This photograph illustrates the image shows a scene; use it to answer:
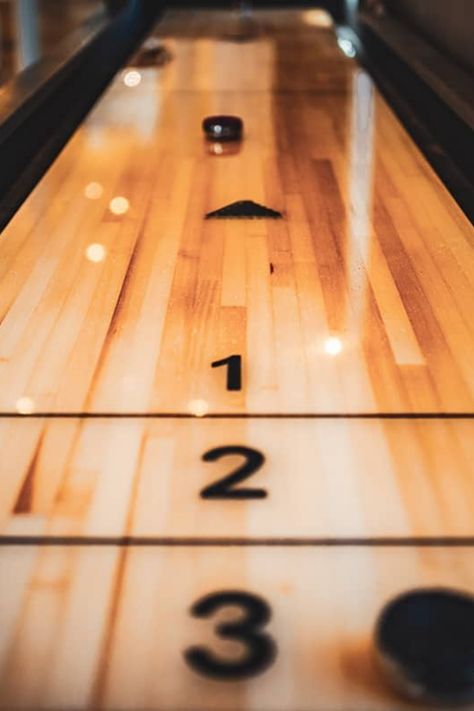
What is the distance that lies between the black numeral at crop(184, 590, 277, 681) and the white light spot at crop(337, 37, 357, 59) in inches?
200

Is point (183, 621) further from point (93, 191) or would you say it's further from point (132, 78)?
point (132, 78)

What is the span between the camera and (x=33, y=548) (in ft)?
5.42

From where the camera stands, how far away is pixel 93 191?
3498 mm

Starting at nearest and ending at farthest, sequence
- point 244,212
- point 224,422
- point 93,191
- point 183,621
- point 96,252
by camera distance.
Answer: point 183,621 → point 224,422 → point 96,252 → point 244,212 → point 93,191

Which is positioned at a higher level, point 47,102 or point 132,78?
point 47,102

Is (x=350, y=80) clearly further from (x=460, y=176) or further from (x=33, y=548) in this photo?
(x=33, y=548)

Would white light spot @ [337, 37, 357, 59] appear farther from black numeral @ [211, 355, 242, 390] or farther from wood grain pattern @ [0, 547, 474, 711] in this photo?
wood grain pattern @ [0, 547, 474, 711]

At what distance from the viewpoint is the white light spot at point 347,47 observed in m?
6.24

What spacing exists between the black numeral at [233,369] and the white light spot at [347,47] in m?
4.25

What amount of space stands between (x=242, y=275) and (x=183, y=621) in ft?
4.69

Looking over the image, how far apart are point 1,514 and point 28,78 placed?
2.73m

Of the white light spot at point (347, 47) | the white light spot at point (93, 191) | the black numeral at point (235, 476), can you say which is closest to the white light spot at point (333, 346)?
the black numeral at point (235, 476)

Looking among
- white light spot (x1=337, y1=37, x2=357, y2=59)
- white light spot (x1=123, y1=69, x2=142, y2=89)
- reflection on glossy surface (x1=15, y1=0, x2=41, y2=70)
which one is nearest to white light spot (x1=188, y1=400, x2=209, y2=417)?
white light spot (x1=123, y1=69, x2=142, y2=89)

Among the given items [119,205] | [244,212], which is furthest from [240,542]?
[119,205]
